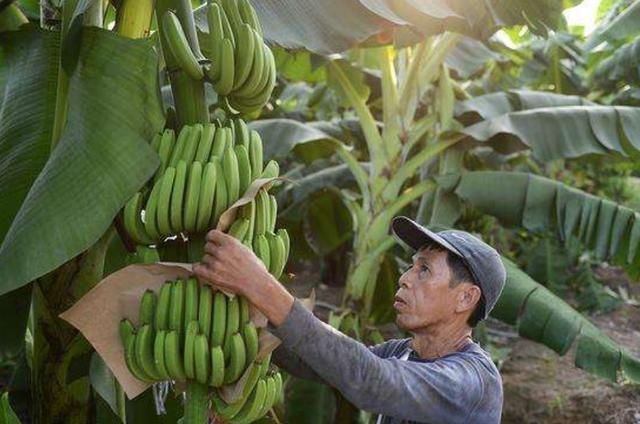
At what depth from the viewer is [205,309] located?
44.6 inches

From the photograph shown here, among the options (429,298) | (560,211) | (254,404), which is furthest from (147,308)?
(560,211)

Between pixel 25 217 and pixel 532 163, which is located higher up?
pixel 25 217

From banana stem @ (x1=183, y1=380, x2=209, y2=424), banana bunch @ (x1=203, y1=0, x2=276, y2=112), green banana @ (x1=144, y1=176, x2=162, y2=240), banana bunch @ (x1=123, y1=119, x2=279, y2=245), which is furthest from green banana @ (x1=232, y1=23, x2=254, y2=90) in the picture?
banana stem @ (x1=183, y1=380, x2=209, y2=424)

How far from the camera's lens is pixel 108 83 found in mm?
1360

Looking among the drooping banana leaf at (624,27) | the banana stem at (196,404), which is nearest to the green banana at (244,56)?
the banana stem at (196,404)

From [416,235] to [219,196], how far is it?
1.73 feet

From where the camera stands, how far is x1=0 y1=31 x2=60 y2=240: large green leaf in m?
1.56

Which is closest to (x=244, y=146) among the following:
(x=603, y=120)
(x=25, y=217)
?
(x=25, y=217)

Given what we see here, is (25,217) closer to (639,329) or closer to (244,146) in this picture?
(244,146)

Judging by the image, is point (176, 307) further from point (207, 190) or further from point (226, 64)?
point (226, 64)

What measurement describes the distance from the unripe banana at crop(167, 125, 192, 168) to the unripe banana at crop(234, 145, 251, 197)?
0.09m

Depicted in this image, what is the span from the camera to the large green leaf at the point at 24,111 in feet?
5.10

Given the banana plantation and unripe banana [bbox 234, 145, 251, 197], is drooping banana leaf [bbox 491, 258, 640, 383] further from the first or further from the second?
unripe banana [bbox 234, 145, 251, 197]

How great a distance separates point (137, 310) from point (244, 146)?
0.31 m
